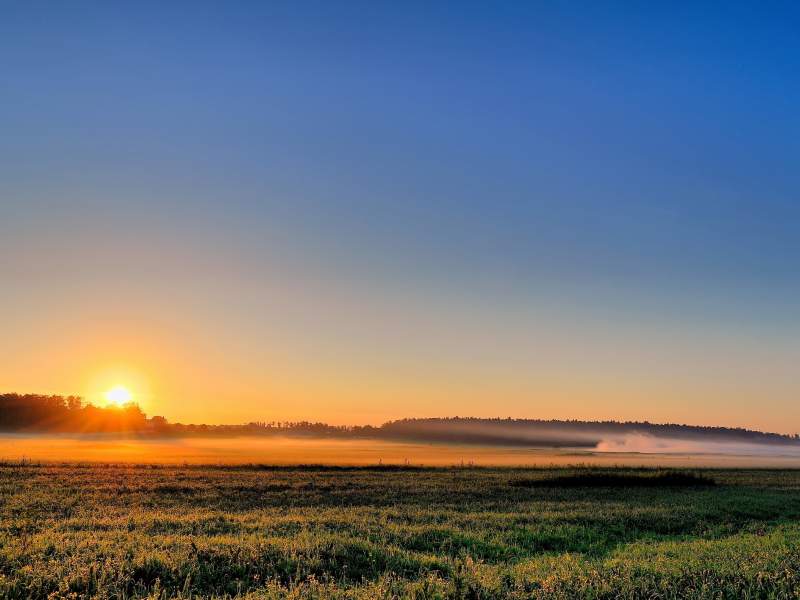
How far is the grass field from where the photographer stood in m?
11.3

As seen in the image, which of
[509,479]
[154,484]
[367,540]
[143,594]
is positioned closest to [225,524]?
[367,540]

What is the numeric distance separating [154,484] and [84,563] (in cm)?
3210

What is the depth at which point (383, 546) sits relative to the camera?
16.7 m

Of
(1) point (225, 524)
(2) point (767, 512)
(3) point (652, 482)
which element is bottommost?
(3) point (652, 482)

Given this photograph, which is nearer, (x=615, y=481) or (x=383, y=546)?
(x=383, y=546)

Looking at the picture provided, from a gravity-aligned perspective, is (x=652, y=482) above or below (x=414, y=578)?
below

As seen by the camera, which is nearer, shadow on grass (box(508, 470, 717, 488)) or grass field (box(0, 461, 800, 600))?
grass field (box(0, 461, 800, 600))

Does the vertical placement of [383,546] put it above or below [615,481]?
above

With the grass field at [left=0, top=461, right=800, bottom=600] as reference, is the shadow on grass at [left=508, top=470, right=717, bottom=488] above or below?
below

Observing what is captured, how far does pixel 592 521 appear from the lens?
26.0 meters

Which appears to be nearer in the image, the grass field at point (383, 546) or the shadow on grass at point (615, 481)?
the grass field at point (383, 546)

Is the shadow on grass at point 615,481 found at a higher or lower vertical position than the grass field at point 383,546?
lower

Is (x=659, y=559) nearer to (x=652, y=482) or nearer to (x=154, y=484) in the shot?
(x=154, y=484)

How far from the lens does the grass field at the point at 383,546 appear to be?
11320mm
